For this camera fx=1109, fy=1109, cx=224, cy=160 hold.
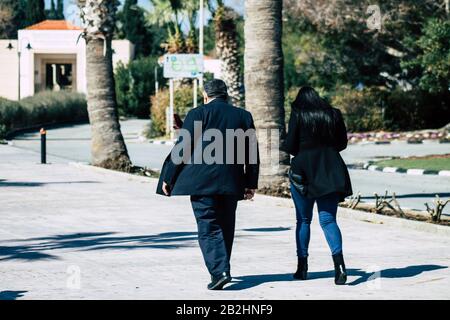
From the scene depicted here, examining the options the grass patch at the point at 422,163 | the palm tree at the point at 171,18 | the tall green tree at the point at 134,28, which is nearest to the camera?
the grass patch at the point at 422,163

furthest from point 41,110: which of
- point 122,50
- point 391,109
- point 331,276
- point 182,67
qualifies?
point 331,276

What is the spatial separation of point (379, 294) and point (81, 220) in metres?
6.88

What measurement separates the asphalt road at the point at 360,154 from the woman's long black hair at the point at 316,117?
7772 mm

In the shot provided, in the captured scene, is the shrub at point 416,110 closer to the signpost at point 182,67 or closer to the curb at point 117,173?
the signpost at point 182,67

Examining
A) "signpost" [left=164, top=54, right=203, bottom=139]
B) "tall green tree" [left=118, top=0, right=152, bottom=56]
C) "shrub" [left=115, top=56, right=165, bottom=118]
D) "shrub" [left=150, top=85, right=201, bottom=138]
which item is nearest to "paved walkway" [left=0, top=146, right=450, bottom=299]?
"signpost" [left=164, top=54, right=203, bottom=139]

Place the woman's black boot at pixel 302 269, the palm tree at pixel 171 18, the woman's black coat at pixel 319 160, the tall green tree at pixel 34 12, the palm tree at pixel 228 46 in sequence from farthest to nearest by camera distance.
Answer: the tall green tree at pixel 34 12 → the palm tree at pixel 171 18 → the palm tree at pixel 228 46 → the woman's black boot at pixel 302 269 → the woman's black coat at pixel 319 160

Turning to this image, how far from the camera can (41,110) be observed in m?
54.1

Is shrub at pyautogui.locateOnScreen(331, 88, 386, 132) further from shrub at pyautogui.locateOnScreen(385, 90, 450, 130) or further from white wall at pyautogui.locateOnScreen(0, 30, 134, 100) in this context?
white wall at pyautogui.locateOnScreen(0, 30, 134, 100)

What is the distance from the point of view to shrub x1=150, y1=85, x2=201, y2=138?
4684 cm

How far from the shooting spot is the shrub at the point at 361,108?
46.6 m

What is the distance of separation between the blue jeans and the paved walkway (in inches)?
13.7

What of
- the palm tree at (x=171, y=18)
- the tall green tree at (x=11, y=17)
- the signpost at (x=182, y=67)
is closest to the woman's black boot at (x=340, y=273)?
the signpost at (x=182, y=67)

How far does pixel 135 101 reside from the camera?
67.0 metres

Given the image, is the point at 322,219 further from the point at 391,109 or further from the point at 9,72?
the point at 9,72
